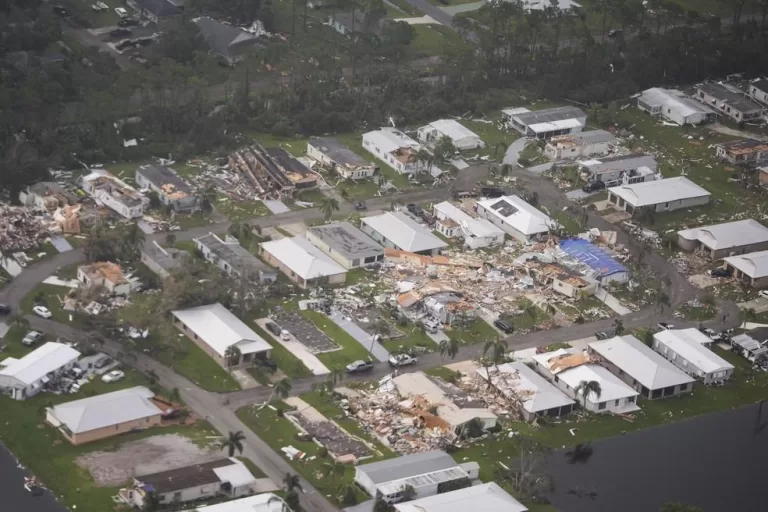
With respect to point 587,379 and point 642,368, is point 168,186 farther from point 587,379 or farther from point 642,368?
point 642,368

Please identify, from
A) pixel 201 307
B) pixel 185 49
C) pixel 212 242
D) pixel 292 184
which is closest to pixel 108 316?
pixel 201 307

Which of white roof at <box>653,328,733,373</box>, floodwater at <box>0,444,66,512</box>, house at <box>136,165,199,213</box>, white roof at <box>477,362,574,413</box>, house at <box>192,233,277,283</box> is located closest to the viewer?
floodwater at <box>0,444,66,512</box>

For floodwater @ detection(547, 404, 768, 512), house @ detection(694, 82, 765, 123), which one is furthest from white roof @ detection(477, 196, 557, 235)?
house @ detection(694, 82, 765, 123)

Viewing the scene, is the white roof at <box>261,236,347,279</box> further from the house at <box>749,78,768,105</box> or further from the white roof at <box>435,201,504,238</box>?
the house at <box>749,78,768,105</box>

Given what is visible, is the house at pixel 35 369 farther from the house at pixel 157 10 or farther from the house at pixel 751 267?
the house at pixel 157 10

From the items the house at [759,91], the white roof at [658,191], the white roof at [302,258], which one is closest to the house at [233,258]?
the white roof at [302,258]

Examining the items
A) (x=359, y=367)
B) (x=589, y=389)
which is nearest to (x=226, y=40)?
(x=359, y=367)
